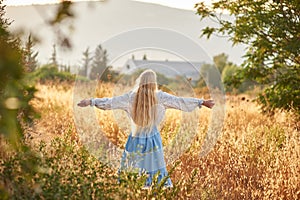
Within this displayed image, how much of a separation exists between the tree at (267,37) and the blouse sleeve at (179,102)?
11.1 feet

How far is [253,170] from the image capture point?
15.9 ft

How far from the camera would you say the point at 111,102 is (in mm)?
4375

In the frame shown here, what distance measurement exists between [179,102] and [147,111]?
12.7 inches

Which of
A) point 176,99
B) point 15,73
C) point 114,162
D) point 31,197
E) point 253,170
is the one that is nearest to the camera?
point 15,73

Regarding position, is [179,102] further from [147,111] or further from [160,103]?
[147,111]

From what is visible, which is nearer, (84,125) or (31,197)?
(31,197)

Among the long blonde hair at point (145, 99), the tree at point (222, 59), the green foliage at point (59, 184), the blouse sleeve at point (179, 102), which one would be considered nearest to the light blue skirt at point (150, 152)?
the long blonde hair at point (145, 99)

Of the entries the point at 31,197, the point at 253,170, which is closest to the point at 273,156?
the point at 253,170

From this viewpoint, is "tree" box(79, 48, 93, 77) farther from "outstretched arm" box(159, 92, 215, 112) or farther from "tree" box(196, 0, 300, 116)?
"outstretched arm" box(159, 92, 215, 112)

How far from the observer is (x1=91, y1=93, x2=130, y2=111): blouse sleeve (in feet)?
14.3

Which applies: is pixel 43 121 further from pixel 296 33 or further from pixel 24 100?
pixel 24 100

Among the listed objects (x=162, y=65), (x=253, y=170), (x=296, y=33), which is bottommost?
(x=253, y=170)

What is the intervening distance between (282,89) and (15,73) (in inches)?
282

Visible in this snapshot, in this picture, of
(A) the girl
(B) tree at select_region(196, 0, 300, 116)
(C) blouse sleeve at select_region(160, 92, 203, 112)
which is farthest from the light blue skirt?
(B) tree at select_region(196, 0, 300, 116)
